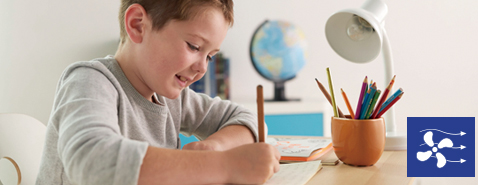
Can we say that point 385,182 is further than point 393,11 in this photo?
No

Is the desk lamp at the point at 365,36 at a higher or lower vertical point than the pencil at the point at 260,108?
higher

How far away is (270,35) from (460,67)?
0.95 meters

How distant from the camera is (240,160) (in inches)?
20.1

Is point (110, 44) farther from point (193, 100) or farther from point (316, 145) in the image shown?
point (316, 145)

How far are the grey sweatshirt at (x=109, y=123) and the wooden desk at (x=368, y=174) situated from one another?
0.69 ft

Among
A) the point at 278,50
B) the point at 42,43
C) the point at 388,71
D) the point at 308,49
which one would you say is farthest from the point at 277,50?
the point at 42,43

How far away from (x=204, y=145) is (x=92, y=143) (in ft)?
0.80

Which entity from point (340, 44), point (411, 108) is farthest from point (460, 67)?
point (340, 44)

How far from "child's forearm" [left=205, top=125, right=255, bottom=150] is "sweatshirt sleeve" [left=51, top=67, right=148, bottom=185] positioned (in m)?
0.22

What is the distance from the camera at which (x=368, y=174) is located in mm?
656

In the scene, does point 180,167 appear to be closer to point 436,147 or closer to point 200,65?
point 200,65

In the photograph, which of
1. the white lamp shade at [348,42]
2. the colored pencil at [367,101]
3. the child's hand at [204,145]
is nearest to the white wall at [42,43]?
the white lamp shade at [348,42]

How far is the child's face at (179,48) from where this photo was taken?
660mm

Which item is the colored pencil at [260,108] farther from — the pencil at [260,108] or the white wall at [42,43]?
the white wall at [42,43]
